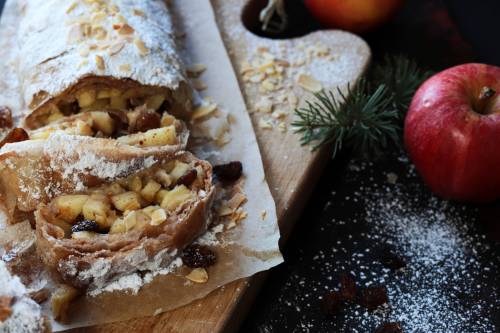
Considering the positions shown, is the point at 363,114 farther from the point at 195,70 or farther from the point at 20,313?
the point at 20,313

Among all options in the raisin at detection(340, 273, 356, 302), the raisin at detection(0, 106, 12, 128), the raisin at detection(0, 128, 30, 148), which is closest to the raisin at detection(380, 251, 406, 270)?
the raisin at detection(340, 273, 356, 302)

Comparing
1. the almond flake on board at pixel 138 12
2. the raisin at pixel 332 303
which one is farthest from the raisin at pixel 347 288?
the almond flake on board at pixel 138 12

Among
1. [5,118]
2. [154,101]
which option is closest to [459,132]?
[154,101]

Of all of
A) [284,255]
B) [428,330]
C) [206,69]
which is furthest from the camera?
[206,69]

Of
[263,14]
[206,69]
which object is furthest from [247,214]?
[263,14]

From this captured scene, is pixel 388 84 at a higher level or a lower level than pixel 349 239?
higher

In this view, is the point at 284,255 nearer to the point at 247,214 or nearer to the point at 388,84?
the point at 247,214

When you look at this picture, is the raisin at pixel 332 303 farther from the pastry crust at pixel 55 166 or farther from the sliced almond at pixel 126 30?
the sliced almond at pixel 126 30

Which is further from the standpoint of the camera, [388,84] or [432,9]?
[432,9]
